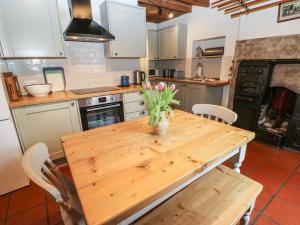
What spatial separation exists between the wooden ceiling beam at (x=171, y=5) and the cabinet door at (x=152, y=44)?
1081 millimetres

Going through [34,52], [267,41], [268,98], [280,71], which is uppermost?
[267,41]

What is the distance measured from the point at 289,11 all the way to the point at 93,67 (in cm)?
307

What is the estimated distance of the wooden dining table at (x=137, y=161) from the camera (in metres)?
0.65

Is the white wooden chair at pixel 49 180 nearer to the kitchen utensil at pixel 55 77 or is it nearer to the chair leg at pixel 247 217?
the chair leg at pixel 247 217

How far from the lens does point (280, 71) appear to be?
253 cm

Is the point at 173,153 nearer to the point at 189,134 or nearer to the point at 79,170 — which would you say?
the point at 189,134

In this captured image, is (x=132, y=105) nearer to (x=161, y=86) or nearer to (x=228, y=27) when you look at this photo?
(x=161, y=86)

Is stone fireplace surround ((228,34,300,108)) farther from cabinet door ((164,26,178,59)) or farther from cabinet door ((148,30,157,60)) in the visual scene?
cabinet door ((148,30,157,60))

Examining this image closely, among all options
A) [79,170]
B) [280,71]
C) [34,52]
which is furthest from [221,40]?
[79,170]

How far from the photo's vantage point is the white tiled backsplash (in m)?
2.28

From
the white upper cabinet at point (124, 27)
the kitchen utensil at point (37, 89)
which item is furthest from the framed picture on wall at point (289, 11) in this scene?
the kitchen utensil at point (37, 89)

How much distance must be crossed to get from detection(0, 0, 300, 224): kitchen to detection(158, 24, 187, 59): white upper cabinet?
5cm

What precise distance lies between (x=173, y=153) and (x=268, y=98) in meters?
2.68

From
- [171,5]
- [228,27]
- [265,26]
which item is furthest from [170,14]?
[265,26]
